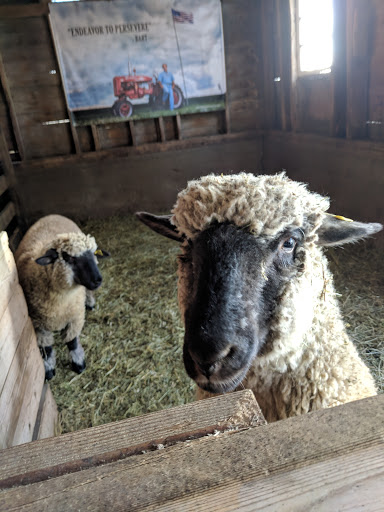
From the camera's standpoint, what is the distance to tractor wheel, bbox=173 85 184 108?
702 cm

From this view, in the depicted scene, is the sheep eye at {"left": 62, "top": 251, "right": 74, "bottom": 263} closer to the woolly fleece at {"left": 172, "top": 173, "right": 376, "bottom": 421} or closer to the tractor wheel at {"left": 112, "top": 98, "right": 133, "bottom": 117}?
the woolly fleece at {"left": 172, "top": 173, "right": 376, "bottom": 421}

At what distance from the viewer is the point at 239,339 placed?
1.35m

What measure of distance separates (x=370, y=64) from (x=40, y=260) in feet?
15.0

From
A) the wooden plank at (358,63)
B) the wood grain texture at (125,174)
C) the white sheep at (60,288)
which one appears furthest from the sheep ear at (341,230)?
the wood grain texture at (125,174)

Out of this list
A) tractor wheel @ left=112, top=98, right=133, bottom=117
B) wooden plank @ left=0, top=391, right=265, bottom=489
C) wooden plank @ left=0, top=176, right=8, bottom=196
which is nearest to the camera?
wooden plank @ left=0, top=391, right=265, bottom=489

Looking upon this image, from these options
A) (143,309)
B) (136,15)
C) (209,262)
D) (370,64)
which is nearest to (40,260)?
(143,309)

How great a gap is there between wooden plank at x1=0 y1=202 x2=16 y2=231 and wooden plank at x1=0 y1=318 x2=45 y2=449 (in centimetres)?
395

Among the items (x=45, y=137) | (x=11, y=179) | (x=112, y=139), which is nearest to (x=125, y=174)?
(x=112, y=139)

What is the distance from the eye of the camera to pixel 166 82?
6.94m

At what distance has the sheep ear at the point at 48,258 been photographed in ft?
10.9

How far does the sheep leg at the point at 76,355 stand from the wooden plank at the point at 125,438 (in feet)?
8.72

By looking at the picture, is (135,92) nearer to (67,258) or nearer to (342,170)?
(342,170)

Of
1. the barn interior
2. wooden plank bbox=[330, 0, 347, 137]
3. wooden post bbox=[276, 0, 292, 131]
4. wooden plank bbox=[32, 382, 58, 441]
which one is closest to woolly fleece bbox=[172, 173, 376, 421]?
wooden plank bbox=[32, 382, 58, 441]

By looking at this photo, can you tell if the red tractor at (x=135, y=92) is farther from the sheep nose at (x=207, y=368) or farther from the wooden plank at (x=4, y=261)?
the sheep nose at (x=207, y=368)
